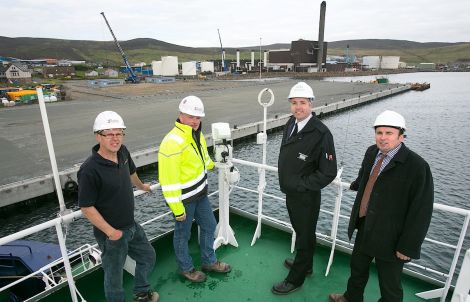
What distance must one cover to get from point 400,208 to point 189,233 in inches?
96.5

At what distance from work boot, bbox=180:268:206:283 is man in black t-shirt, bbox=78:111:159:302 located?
35.5 inches

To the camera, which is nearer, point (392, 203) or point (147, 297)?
point (392, 203)

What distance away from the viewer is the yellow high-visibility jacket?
316cm

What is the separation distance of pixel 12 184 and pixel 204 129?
12148 millimetres

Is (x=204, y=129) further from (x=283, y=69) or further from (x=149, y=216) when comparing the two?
(x=283, y=69)

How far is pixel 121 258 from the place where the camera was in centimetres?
299

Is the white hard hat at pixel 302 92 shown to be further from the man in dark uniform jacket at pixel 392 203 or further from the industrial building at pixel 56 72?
the industrial building at pixel 56 72

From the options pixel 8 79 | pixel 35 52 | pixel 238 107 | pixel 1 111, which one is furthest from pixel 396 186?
pixel 35 52

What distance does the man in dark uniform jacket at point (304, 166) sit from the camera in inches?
122

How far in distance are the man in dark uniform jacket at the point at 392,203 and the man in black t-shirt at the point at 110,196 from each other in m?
2.44

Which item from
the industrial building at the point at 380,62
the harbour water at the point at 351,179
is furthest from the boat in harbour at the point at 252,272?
the industrial building at the point at 380,62

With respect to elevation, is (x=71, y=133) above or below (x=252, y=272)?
below

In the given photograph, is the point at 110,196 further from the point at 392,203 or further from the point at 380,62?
the point at 380,62

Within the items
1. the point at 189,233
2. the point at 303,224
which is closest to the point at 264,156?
the point at 303,224
